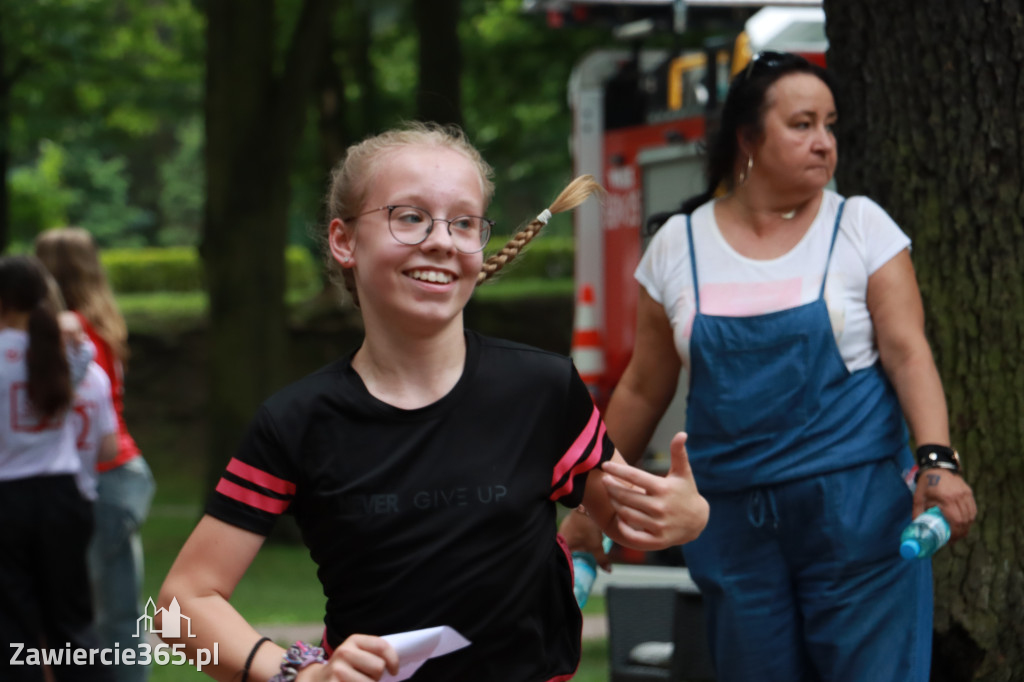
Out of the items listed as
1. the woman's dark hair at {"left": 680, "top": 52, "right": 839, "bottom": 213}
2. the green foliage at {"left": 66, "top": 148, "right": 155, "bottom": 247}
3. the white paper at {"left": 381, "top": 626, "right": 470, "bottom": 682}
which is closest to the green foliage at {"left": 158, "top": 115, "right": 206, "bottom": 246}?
the green foliage at {"left": 66, "top": 148, "right": 155, "bottom": 247}

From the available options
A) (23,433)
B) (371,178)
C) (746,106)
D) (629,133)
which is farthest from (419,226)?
(629,133)

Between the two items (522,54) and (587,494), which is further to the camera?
(522,54)

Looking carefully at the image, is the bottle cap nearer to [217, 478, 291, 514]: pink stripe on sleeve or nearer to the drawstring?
the drawstring

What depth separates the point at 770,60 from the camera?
3.55 meters

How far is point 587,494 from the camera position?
2.57m

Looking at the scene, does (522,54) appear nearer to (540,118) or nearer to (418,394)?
(540,118)

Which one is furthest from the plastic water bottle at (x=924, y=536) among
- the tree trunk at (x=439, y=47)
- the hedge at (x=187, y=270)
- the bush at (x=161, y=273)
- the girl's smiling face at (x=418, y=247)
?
the bush at (x=161, y=273)

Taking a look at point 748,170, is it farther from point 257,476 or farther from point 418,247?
point 257,476

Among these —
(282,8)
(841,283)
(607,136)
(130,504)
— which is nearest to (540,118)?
(282,8)

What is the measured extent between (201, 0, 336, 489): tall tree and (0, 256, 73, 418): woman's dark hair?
5.75 meters

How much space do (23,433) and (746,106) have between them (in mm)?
3238

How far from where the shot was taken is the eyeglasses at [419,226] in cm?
241

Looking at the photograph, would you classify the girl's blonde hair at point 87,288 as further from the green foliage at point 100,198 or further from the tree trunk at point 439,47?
the green foliage at point 100,198

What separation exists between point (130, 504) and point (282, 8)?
12.4 m
